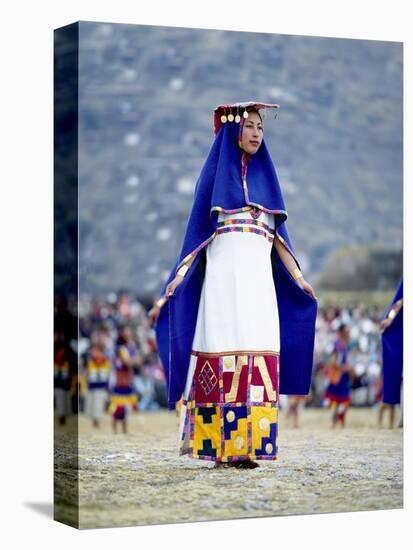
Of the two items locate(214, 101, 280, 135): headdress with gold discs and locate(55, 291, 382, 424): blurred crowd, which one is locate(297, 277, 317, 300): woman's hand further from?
locate(55, 291, 382, 424): blurred crowd

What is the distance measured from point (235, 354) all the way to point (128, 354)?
387cm

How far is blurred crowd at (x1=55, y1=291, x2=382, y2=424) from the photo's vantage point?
36.8ft

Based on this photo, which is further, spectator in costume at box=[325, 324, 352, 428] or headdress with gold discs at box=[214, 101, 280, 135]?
spectator in costume at box=[325, 324, 352, 428]

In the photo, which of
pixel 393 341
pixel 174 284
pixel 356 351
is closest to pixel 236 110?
pixel 174 284

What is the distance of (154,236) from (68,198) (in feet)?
15.5

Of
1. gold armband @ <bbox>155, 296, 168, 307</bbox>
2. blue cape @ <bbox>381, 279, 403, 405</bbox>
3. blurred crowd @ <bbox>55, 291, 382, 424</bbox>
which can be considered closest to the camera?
blurred crowd @ <bbox>55, 291, 382, 424</bbox>

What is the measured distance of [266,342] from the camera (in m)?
11.3

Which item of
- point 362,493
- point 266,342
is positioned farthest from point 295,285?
point 362,493

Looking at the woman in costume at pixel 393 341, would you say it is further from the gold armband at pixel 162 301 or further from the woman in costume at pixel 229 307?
the gold armband at pixel 162 301

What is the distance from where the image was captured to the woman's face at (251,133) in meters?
11.4

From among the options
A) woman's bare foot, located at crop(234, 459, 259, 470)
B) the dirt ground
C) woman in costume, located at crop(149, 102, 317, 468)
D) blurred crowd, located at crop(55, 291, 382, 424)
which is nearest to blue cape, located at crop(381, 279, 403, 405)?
blurred crowd, located at crop(55, 291, 382, 424)

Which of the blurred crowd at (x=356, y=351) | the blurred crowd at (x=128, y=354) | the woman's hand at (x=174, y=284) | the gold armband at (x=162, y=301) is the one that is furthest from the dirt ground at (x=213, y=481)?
the blurred crowd at (x=356, y=351)

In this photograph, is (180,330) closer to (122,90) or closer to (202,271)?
(202,271)

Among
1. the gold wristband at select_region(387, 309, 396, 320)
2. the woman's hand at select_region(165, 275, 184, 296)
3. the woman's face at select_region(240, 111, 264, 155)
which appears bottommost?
the gold wristband at select_region(387, 309, 396, 320)
